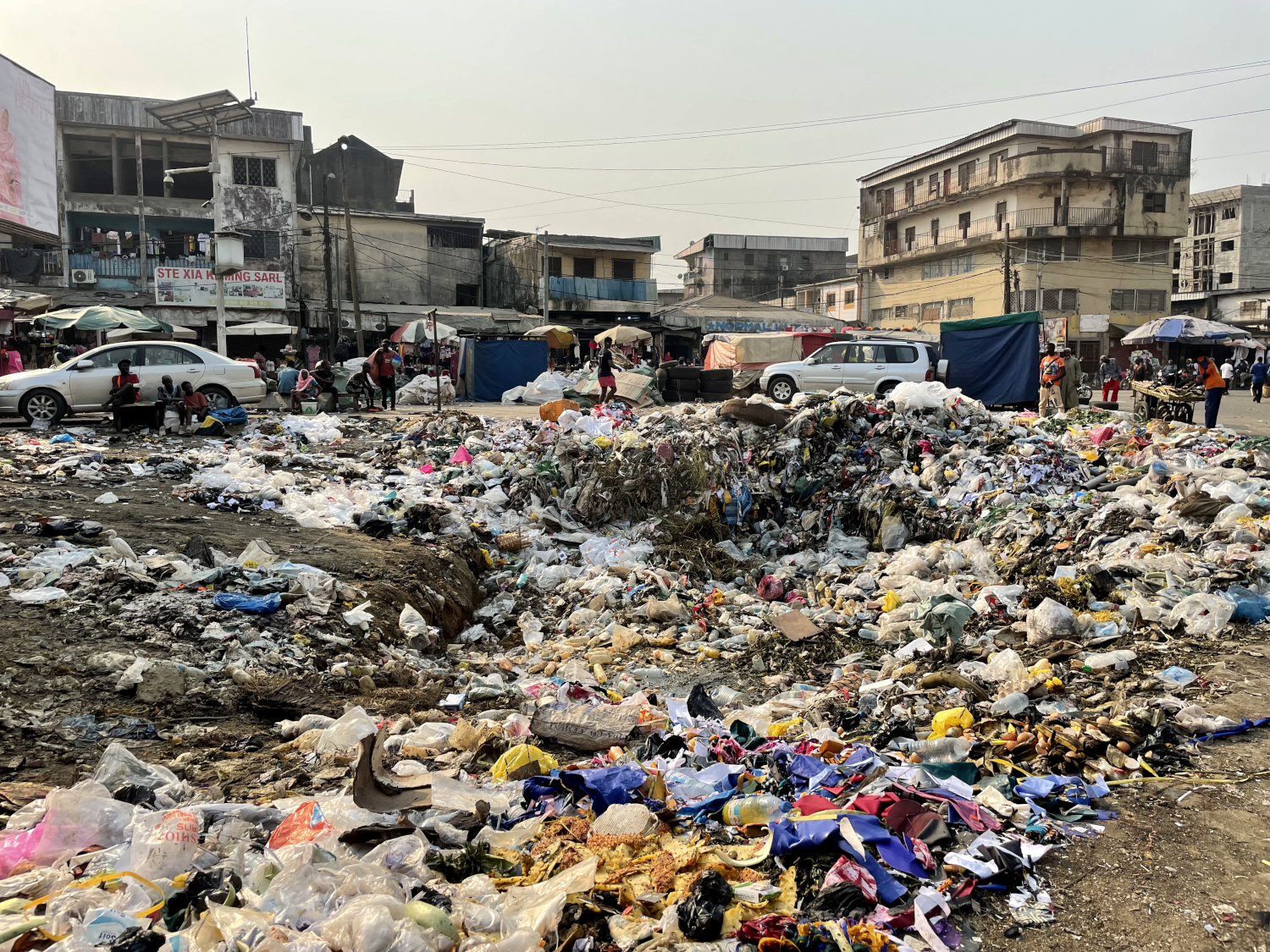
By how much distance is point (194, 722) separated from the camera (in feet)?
15.4

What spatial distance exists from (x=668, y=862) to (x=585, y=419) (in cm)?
950

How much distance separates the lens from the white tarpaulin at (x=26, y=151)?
15742mm

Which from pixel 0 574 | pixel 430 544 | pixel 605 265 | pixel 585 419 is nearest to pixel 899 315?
pixel 605 265

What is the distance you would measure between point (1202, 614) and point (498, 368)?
60.8 ft

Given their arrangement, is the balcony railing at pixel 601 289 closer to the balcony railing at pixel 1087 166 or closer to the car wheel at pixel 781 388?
the car wheel at pixel 781 388

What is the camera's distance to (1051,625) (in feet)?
19.7

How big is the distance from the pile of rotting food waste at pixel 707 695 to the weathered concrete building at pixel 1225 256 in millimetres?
42542

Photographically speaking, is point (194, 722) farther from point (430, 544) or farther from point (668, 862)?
point (430, 544)

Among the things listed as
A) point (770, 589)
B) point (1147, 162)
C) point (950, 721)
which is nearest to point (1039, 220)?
point (1147, 162)

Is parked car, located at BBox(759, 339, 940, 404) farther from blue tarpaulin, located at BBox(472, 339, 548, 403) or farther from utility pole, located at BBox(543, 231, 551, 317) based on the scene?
Result: utility pole, located at BBox(543, 231, 551, 317)

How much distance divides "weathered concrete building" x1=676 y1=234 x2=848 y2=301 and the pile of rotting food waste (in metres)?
43.4

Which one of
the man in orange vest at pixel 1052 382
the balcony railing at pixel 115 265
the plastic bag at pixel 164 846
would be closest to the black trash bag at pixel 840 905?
the plastic bag at pixel 164 846

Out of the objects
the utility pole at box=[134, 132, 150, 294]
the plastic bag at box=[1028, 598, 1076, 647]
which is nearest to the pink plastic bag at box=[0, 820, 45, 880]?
the plastic bag at box=[1028, 598, 1076, 647]

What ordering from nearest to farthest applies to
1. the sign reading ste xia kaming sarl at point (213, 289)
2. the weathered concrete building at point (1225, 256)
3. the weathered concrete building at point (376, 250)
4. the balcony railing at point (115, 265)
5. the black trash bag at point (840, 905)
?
the black trash bag at point (840, 905) → the sign reading ste xia kaming sarl at point (213, 289) → the balcony railing at point (115, 265) → the weathered concrete building at point (376, 250) → the weathered concrete building at point (1225, 256)
